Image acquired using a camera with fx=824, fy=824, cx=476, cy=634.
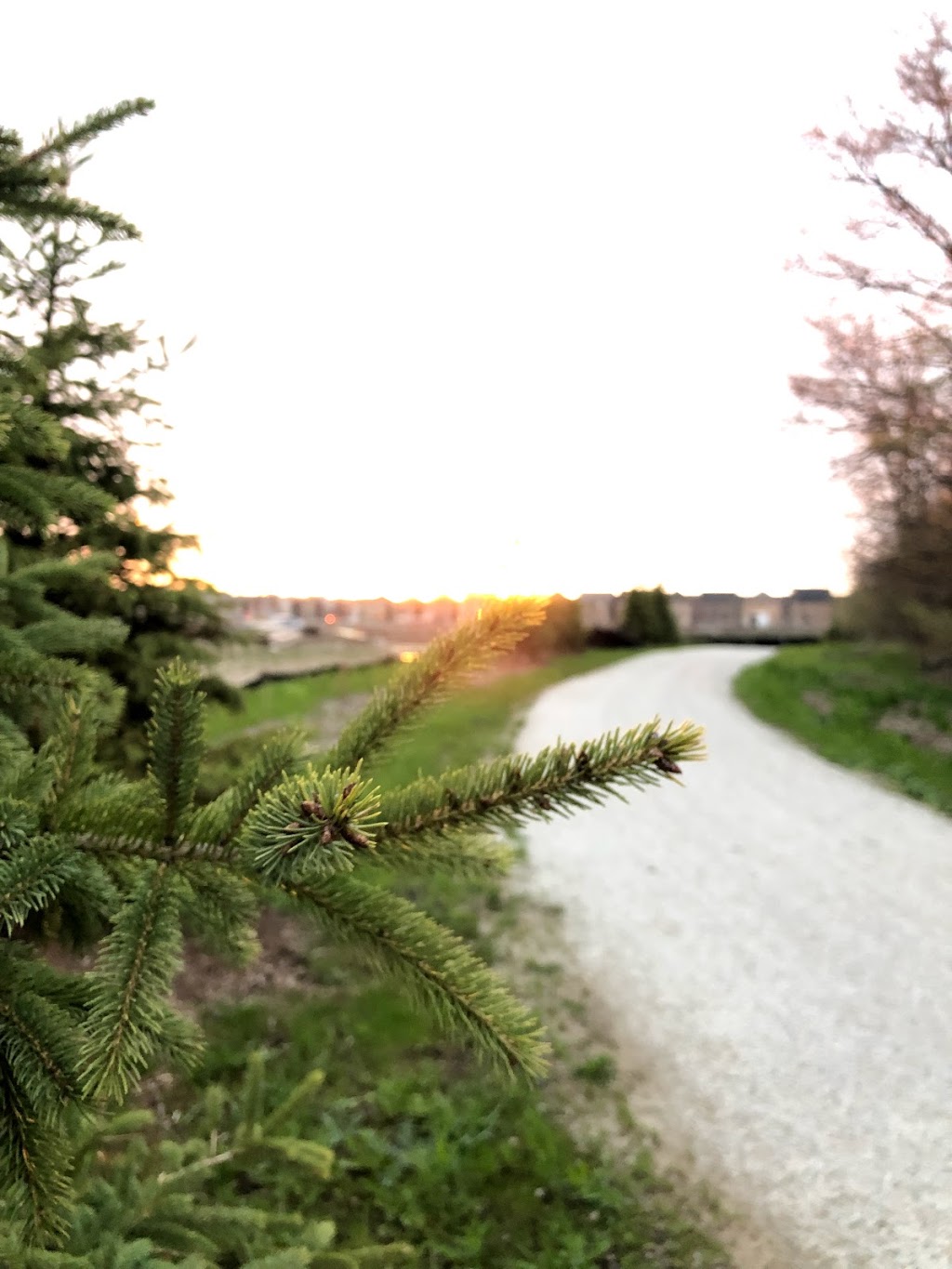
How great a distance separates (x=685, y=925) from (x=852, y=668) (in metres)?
13.8

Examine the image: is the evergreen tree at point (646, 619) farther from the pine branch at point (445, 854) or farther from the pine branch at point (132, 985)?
the pine branch at point (132, 985)

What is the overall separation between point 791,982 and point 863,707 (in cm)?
993

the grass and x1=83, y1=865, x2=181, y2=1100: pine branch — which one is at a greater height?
x1=83, y1=865, x2=181, y2=1100: pine branch

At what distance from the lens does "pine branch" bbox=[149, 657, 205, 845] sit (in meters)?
1.20

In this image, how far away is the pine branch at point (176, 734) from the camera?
1203 mm

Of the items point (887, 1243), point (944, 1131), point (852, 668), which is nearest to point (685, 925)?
point (944, 1131)

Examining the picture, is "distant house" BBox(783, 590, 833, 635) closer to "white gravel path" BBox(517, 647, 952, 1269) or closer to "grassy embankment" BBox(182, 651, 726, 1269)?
"white gravel path" BBox(517, 647, 952, 1269)

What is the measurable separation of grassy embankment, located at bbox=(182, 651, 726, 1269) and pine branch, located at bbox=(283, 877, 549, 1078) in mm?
1144

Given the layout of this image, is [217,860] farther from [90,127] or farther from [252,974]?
[252,974]

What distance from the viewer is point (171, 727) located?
3.97ft

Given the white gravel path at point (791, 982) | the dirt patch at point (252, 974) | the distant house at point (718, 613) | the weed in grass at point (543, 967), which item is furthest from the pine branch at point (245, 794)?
the distant house at point (718, 613)

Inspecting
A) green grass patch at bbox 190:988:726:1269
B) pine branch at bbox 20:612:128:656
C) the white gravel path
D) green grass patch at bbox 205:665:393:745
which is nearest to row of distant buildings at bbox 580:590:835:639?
green grass patch at bbox 205:665:393:745

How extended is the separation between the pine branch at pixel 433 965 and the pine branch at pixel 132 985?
0.18 meters

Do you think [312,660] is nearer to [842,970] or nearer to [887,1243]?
[842,970]
